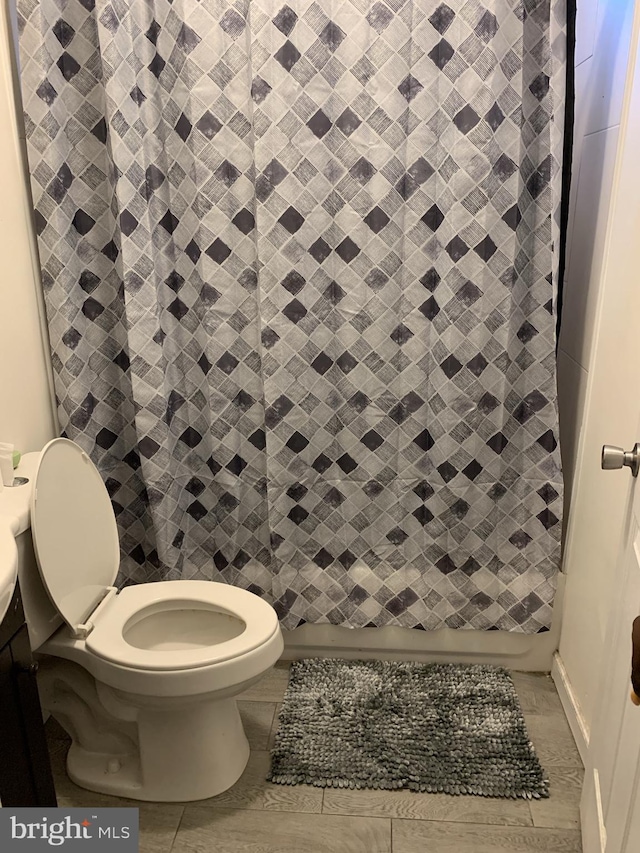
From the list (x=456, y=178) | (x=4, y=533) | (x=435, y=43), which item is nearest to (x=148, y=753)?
(x=4, y=533)

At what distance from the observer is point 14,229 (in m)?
1.65

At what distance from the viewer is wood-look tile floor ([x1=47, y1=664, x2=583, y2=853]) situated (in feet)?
4.99

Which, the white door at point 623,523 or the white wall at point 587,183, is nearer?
the white door at point 623,523

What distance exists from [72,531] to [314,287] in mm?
841

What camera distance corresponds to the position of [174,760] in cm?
161

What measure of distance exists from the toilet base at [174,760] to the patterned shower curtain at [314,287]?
1.48ft

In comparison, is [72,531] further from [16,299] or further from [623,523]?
[623,523]

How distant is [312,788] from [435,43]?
1.79 meters

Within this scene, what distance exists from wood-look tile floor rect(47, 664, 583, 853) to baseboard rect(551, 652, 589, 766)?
1.8 inches

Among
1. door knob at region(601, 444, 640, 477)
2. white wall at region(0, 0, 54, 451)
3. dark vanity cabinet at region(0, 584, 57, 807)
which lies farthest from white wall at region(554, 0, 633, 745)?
white wall at region(0, 0, 54, 451)

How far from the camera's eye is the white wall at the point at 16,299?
1.61m

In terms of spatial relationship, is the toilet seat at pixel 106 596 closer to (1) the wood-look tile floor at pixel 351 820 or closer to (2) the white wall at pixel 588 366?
(1) the wood-look tile floor at pixel 351 820

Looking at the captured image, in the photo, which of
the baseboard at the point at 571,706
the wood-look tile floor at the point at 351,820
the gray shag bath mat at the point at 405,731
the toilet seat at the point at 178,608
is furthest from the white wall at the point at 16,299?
the baseboard at the point at 571,706

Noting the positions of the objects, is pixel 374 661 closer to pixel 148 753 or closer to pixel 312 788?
pixel 312 788
